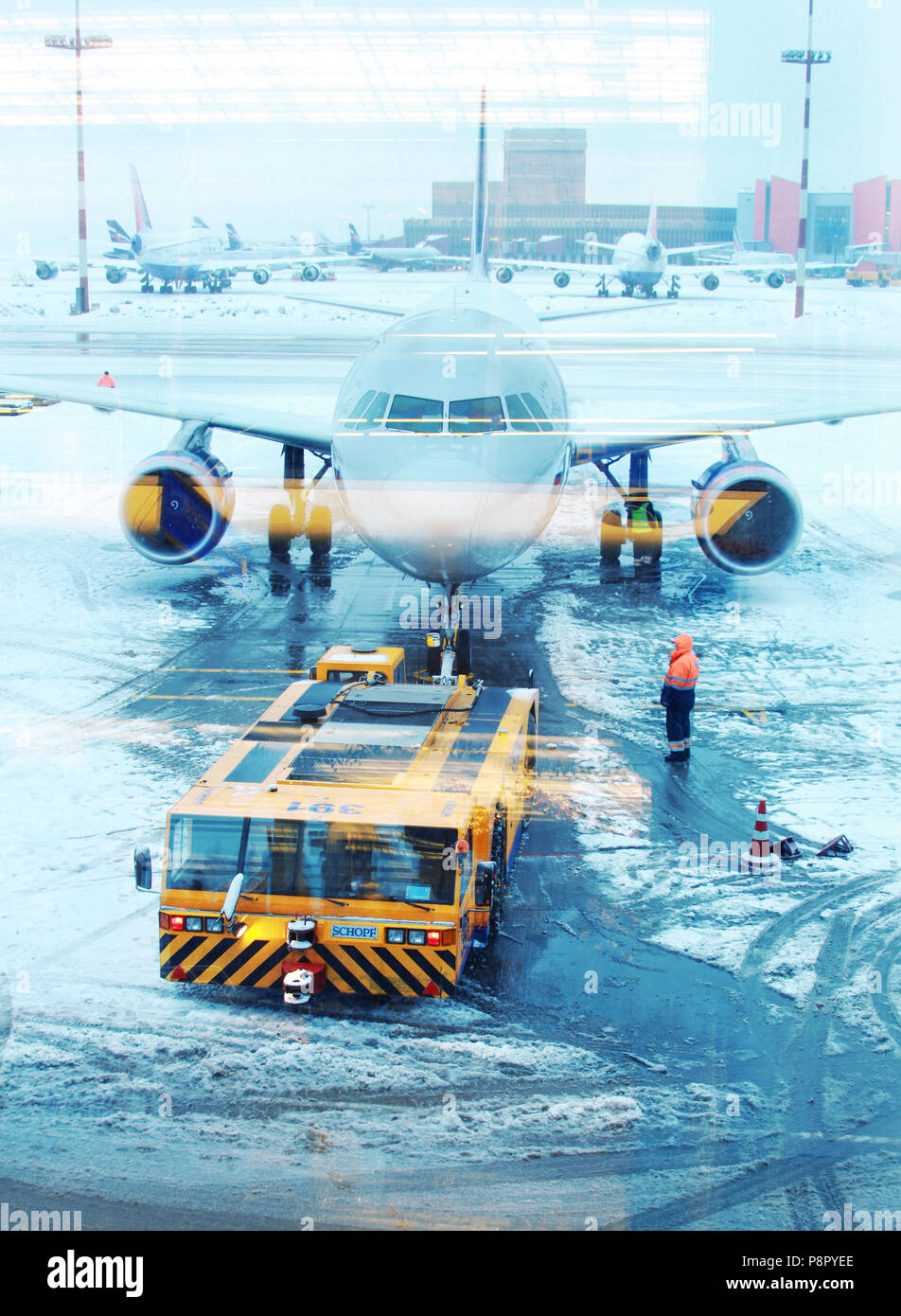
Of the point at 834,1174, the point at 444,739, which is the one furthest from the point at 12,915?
the point at 834,1174

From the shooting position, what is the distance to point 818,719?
14398 mm

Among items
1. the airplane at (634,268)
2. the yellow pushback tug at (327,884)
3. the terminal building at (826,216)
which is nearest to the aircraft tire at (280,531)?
the terminal building at (826,216)

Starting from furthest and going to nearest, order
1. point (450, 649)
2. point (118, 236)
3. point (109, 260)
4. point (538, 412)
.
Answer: point (118, 236)
point (109, 260)
point (538, 412)
point (450, 649)

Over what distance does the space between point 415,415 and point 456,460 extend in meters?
1.03

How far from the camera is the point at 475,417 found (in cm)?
1396

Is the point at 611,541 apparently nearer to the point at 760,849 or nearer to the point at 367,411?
the point at 367,411

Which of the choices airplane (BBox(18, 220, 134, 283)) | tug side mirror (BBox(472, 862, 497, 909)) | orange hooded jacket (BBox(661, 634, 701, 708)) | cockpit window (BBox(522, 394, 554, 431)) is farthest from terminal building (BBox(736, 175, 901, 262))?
airplane (BBox(18, 220, 134, 283))

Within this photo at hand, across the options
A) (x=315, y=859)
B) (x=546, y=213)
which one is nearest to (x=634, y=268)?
(x=546, y=213)

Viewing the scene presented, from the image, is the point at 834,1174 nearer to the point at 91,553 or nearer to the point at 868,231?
the point at 91,553

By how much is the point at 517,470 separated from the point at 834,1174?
890cm

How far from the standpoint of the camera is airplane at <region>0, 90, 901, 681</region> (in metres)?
13.5

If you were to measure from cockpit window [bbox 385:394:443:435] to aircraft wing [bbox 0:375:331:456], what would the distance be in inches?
192

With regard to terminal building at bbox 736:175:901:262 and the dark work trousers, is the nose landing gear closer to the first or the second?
the dark work trousers

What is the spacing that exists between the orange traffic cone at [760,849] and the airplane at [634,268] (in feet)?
88.1
